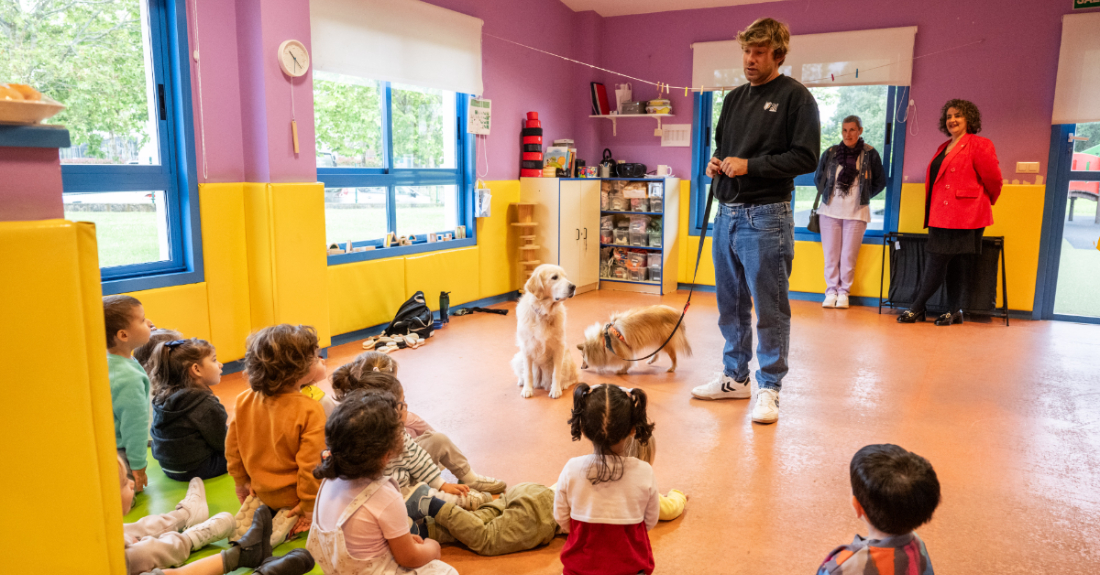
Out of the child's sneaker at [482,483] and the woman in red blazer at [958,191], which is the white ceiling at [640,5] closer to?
the woman in red blazer at [958,191]

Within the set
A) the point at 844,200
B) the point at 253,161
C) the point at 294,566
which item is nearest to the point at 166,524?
the point at 294,566

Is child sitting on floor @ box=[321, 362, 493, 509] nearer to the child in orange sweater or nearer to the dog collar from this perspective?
the child in orange sweater

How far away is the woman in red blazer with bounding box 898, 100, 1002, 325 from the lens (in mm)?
5121

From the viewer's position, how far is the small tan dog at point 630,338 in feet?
12.8

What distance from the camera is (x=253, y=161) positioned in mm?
3871

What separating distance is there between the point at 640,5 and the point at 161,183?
191 inches

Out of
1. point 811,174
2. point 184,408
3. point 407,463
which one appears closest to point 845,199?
point 811,174

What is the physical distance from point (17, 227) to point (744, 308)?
112 inches

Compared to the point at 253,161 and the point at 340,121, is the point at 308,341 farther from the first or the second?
the point at 340,121

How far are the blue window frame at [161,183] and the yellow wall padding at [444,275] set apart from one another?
1.66 meters

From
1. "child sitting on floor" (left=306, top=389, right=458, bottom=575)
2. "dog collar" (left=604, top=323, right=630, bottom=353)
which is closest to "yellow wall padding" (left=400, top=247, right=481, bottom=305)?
"dog collar" (left=604, top=323, right=630, bottom=353)

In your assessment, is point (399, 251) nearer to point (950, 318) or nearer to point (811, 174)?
point (811, 174)

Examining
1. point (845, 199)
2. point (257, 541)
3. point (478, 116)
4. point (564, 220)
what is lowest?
point (257, 541)

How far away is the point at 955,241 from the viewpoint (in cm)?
528
